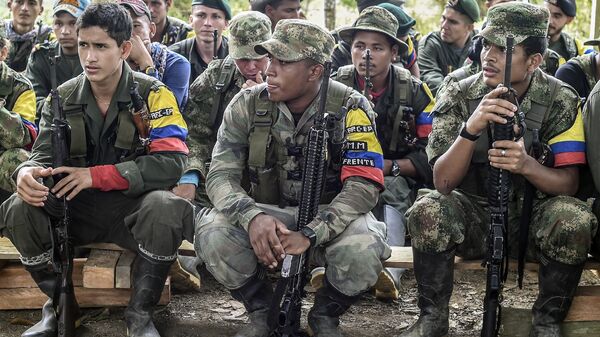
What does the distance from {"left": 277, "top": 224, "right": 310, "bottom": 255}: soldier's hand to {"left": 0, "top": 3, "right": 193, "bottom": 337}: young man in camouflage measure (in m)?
0.69

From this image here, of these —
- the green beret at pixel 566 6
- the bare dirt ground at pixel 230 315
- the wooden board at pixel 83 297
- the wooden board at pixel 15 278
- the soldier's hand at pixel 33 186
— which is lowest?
the bare dirt ground at pixel 230 315

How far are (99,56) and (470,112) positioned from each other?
221 centimetres

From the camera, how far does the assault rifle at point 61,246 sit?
442 centimetres

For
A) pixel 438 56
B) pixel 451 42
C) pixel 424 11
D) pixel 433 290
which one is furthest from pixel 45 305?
pixel 424 11

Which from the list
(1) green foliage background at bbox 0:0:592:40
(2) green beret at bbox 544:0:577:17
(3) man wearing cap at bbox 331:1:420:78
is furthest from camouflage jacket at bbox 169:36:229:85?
(1) green foliage background at bbox 0:0:592:40

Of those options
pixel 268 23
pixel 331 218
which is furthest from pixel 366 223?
pixel 268 23

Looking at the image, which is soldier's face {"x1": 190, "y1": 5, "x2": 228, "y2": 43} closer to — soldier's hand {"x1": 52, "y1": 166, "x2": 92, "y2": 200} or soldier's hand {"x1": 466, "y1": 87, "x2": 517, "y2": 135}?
soldier's hand {"x1": 52, "y1": 166, "x2": 92, "y2": 200}

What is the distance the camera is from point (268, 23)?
623 cm

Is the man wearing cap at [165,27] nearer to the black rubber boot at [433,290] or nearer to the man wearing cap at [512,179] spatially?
the man wearing cap at [512,179]

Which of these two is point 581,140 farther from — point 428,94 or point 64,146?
point 64,146

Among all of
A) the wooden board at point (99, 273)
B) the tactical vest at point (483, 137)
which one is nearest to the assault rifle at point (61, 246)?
the wooden board at point (99, 273)

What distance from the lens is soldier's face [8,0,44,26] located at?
7.80 metres

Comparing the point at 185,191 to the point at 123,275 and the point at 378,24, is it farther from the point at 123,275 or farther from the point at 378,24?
the point at 378,24

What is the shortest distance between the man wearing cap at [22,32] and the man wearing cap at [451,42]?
12.5ft
